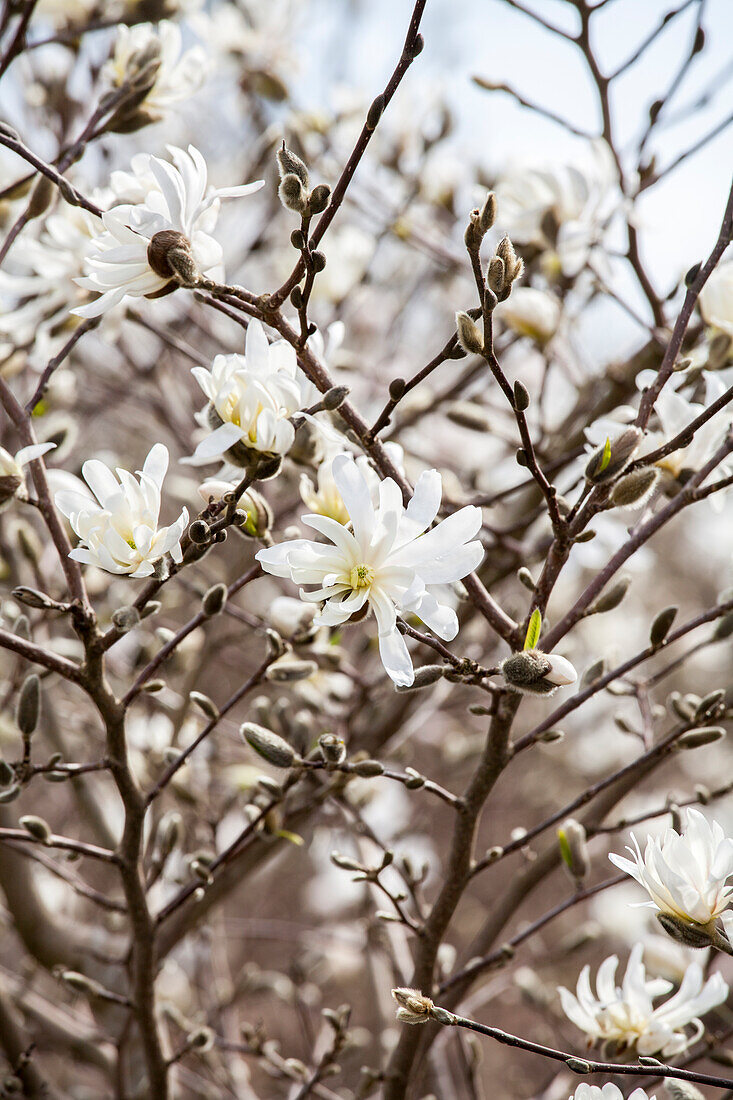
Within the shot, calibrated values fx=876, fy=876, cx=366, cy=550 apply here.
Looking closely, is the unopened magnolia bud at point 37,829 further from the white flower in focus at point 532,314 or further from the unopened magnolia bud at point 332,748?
the white flower in focus at point 532,314

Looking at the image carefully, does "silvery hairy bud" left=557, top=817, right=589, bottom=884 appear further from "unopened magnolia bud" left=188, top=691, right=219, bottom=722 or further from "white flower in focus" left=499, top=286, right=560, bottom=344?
"white flower in focus" left=499, top=286, right=560, bottom=344

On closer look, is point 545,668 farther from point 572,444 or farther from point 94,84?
point 94,84

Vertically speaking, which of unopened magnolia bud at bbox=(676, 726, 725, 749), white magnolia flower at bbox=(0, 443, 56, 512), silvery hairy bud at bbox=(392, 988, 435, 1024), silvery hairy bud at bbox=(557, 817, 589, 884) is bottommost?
silvery hairy bud at bbox=(392, 988, 435, 1024)

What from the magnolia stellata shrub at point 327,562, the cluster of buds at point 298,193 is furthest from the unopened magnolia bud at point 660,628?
the cluster of buds at point 298,193

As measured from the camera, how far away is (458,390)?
1.58m

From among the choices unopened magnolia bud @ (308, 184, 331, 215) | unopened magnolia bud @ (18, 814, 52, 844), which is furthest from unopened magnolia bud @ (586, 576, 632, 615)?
unopened magnolia bud @ (18, 814, 52, 844)

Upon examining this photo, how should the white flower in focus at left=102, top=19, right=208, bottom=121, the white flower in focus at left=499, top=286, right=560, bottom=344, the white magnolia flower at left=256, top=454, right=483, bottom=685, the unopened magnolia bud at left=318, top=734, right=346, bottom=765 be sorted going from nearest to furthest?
the white magnolia flower at left=256, top=454, right=483, bottom=685 → the unopened magnolia bud at left=318, top=734, right=346, bottom=765 → the white flower in focus at left=102, top=19, right=208, bottom=121 → the white flower in focus at left=499, top=286, right=560, bottom=344

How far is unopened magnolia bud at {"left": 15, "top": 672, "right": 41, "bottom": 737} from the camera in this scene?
2.60 feet

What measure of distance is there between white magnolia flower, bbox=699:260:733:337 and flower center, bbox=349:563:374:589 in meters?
0.55

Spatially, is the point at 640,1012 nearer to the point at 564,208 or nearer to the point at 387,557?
the point at 387,557

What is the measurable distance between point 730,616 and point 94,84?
140 cm

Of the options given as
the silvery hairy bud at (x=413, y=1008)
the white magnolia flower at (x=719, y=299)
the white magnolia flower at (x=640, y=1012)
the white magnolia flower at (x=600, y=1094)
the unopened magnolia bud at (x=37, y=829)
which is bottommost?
the white magnolia flower at (x=600, y=1094)

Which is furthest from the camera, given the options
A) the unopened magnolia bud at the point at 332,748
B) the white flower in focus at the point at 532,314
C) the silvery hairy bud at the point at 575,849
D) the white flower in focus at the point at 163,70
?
the white flower in focus at the point at 532,314

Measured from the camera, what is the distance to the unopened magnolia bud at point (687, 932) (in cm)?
67
